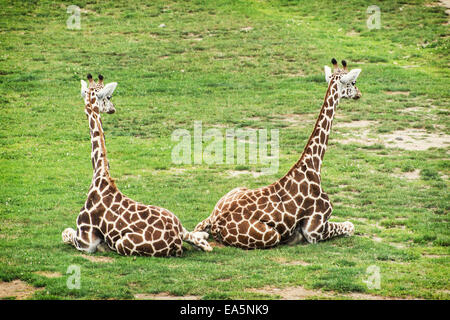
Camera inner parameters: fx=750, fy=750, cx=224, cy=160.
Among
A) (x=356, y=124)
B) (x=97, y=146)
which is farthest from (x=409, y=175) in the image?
(x=97, y=146)

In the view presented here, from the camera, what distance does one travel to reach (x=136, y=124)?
23.4m

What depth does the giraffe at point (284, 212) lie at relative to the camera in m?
13.1

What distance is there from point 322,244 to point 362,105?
11764 millimetres

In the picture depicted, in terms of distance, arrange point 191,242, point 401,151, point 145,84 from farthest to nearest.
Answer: point 145,84, point 401,151, point 191,242

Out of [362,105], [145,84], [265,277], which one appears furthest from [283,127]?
[265,277]

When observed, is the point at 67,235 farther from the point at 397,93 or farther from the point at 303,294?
the point at 397,93

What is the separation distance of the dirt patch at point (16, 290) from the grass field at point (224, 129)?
0.07 metres

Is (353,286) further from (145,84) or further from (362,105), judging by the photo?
(145,84)

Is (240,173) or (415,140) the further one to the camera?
(415,140)

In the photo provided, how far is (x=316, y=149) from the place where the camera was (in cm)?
1368

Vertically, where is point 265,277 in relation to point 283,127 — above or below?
below

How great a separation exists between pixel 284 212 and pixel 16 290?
467 centimetres

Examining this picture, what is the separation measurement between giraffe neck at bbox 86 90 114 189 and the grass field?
1.39m

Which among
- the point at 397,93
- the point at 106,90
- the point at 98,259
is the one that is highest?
the point at 397,93
